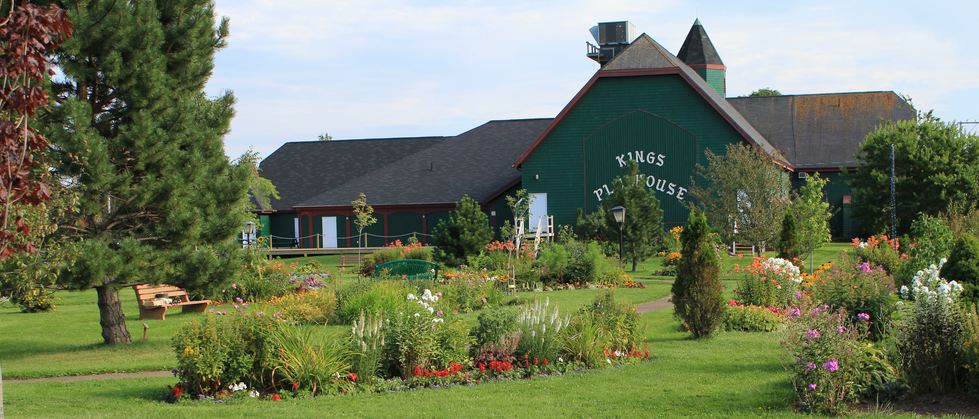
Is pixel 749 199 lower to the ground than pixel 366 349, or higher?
higher

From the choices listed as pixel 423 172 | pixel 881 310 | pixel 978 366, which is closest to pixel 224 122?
pixel 881 310

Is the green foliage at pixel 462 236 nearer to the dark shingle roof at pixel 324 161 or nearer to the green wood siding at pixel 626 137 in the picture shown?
the green wood siding at pixel 626 137

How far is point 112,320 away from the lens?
16203 mm

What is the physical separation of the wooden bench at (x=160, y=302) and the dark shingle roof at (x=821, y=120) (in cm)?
3073

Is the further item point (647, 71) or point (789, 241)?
point (647, 71)

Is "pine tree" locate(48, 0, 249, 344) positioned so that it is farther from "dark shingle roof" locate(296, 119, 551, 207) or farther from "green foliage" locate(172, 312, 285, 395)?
"dark shingle roof" locate(296, 119, 551, 207)

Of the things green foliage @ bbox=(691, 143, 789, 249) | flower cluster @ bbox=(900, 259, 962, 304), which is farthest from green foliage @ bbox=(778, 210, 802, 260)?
flower cluster @ bbox=(900, 259, 962, 304)

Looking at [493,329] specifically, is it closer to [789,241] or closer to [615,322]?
[615,322]

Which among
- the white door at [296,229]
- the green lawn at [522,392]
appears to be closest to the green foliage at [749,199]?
the green lawn at [522,392]

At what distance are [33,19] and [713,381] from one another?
7.89 m

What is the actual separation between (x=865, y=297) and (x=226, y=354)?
8.00 m

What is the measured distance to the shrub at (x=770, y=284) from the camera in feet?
58.1

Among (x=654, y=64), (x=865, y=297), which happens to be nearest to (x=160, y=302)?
(x=865, y=297)

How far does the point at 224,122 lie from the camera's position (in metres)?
16.5
